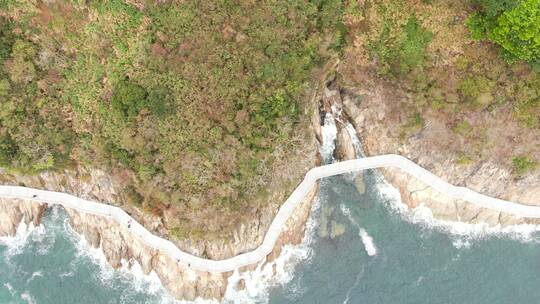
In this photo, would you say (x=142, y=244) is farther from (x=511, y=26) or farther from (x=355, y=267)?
(x=511, y=26)

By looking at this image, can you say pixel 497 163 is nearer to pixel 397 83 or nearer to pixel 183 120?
pixel 397 83

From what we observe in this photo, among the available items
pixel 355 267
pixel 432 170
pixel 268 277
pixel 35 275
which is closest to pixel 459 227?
pixel 432 170

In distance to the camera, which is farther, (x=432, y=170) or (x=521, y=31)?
(x=432, y=170)

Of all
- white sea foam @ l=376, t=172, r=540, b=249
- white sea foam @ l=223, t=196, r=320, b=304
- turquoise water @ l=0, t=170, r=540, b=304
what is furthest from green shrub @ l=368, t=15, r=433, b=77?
white sea foam @ l=223, t=196, r=320, b=304

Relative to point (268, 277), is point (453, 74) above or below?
above

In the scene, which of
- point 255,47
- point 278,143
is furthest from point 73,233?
point 255,47

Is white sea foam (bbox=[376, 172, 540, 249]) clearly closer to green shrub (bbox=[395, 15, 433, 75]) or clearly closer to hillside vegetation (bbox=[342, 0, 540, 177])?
hillside vegetation (bbox=[342, 0, 540, 177])
